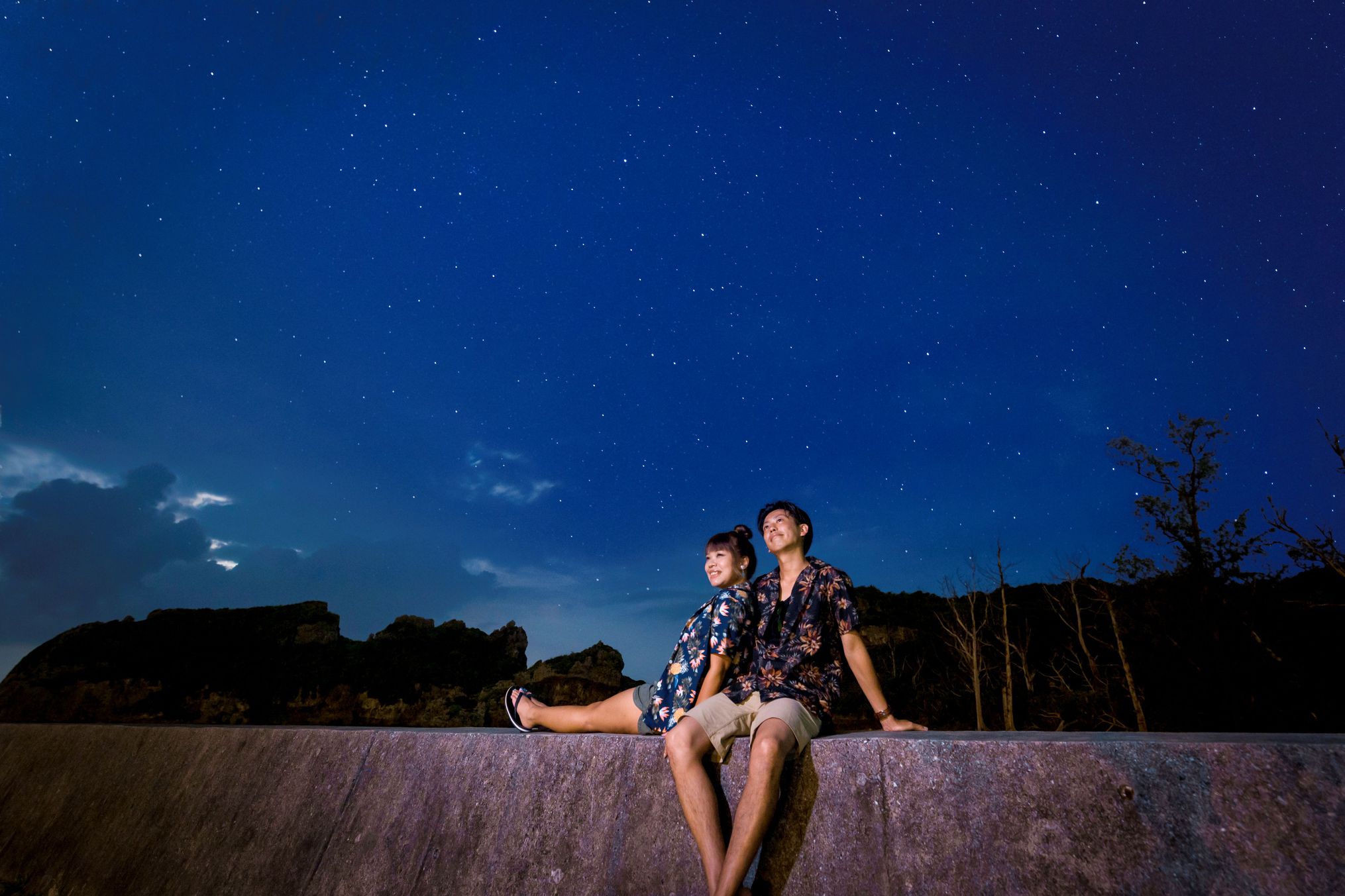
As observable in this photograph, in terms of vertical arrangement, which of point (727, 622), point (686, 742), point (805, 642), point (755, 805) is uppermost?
point (727, 622)

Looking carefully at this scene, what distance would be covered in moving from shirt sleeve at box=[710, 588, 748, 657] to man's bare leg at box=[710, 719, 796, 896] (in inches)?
31.5

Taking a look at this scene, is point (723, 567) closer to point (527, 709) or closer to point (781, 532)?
point (781, 532)

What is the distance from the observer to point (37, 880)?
12.6 ft

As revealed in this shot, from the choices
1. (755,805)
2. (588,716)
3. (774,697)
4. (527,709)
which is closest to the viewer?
(755,805)

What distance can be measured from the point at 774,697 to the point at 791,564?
781mm

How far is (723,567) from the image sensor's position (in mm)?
3447

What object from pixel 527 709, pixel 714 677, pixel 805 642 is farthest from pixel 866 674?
pixel 527 709

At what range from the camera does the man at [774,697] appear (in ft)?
7.00

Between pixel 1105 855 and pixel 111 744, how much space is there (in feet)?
18.3

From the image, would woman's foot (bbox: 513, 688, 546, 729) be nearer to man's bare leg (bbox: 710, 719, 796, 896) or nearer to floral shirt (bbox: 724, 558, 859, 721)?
floral shirt (bbox: 724, 558, 859, 721)

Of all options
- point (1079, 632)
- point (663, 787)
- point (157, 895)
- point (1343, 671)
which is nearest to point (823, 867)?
point (663, 787)

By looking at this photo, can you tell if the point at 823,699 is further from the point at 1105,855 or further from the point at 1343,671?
the point at 1343,671

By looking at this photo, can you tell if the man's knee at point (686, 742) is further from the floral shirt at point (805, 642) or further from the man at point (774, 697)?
the floral shirt at point (805, 642)

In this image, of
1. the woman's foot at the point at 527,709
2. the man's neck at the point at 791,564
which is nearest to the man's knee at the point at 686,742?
the man's neck at the point at 791,564
